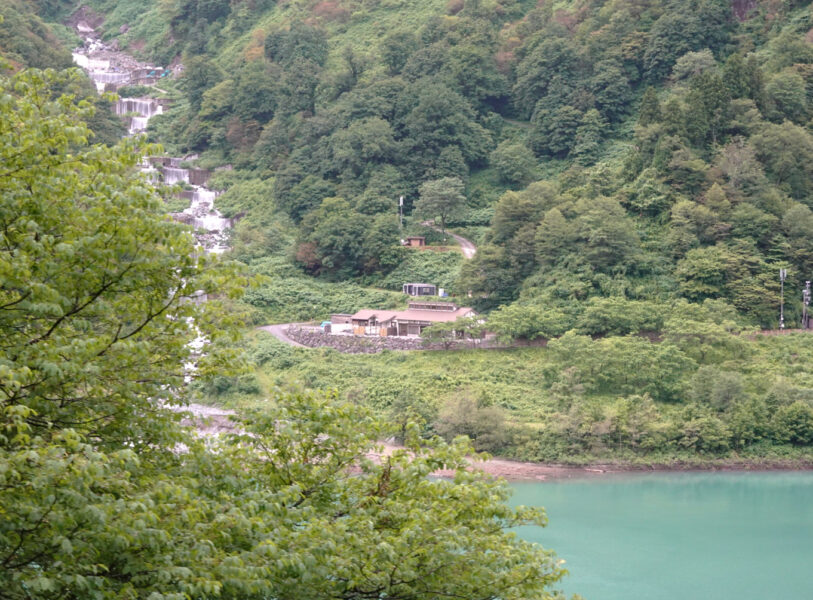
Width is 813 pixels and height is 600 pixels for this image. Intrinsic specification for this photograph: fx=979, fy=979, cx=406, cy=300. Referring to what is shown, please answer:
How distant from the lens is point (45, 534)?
477cm

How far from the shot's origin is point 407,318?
81.8ft

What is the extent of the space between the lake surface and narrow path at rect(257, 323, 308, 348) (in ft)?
28.4

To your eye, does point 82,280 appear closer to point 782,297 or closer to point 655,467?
point 655,467

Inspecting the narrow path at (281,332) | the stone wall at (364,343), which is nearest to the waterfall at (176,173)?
the narrow path at (281,332)

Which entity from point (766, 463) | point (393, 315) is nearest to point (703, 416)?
point (766, 463)

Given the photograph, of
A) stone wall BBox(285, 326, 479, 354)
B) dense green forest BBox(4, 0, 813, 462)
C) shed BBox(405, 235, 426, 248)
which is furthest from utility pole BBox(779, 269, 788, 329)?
shed BBox(405, 235, 426, 248)

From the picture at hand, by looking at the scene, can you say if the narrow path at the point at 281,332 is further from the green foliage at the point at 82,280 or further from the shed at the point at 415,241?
the green foliage at the point at 82,280

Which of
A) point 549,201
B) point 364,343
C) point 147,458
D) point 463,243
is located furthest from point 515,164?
point 147,458

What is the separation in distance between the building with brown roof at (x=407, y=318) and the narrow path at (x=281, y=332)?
5.38 feet

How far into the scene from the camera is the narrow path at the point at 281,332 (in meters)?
25.3

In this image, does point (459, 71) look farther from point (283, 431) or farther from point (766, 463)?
point (283, 431)

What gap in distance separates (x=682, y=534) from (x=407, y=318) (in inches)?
396

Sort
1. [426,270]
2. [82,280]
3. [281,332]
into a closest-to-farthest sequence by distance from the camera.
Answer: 1. [82,280]
2. [281,332]
3. [426,270]

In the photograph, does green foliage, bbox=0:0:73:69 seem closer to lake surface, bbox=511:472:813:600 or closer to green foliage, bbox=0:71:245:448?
lake surface, bbox=511:472:813:600
